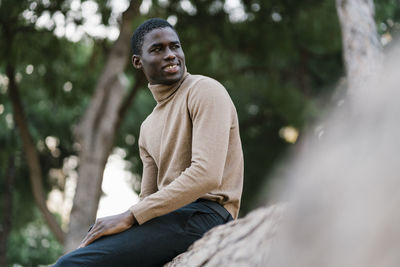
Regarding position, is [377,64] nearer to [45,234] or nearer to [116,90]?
[116,90]

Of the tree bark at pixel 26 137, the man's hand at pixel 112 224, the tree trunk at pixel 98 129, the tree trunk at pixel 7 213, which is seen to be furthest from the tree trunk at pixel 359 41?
the tree trunk at pixel 7 213

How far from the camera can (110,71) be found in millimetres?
7723

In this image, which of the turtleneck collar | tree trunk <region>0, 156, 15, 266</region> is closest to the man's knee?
the turtleneck collar

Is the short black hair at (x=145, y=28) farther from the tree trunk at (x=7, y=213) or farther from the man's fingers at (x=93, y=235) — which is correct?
the tree trunk at (x=7, y=213)

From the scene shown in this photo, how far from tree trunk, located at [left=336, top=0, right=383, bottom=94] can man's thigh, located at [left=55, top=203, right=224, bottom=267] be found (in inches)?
143

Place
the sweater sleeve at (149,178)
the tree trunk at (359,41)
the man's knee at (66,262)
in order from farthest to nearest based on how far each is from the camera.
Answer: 1. the tree trunk at (359,41)
2. the sweater sleeve at (149,178)
3. the man's knee at (66,262)

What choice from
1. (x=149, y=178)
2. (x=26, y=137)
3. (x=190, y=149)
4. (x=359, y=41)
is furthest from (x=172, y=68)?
(x=26, y=137)

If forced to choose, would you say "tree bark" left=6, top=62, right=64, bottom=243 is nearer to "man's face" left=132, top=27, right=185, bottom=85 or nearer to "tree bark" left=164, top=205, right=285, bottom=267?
"man's face" left=132, top=27, right=185, bottom=85

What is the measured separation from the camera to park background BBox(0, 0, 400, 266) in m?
7.71

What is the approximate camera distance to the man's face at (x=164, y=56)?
2434 millimetres

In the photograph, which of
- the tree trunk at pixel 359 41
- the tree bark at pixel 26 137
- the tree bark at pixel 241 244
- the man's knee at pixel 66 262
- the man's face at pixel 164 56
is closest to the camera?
the tree bark at pixel 241 244

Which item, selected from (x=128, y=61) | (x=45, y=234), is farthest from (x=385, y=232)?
(x=45, y=234)

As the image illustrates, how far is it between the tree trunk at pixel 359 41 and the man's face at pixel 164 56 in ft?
10.7

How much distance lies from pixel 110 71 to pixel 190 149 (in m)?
5.66
